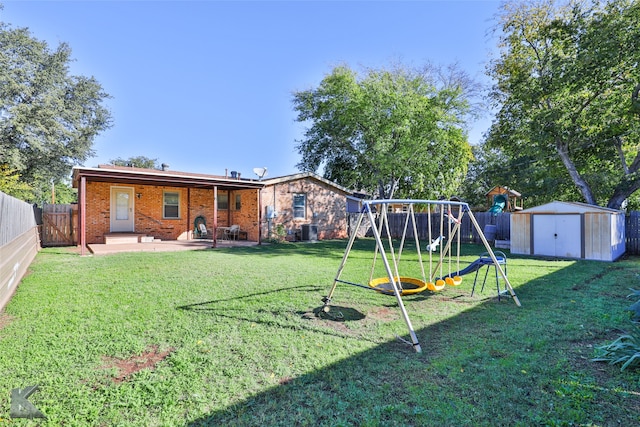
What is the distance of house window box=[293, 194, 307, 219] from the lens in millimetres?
16078

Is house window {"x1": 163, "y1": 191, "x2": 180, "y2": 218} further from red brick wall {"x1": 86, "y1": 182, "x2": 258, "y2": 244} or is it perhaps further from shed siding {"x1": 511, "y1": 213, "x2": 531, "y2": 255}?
shed siding {"x1": 511, "y1": 213, "x2": 531, "y2": 255}

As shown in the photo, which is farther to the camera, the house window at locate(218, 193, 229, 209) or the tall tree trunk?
the house window at locate(218, 193, 229, 209)

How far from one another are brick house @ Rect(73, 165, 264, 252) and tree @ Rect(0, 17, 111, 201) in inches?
353

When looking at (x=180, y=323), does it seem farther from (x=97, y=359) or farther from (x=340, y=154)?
(x=340, y=154)

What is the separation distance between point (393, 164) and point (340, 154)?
592 cm

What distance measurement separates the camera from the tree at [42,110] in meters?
18.2

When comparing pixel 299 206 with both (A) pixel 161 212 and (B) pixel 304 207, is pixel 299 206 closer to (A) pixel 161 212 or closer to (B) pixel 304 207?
(B) pixel 304 207

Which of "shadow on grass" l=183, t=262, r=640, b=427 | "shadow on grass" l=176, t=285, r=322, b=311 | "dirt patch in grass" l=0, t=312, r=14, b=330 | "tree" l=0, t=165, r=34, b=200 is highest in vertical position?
"tree" l=0, t=165, r=34, b=200

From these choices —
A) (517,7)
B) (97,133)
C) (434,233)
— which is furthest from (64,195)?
(517,7)

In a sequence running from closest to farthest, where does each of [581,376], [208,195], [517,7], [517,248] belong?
1. [581,376]
2. [517,248]
3. [517,7]
4. [208,195]

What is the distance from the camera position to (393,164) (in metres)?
16.5

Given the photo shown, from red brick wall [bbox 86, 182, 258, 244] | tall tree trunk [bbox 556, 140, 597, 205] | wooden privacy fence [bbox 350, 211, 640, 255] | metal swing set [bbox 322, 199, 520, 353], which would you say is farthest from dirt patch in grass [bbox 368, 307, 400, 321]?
tall tree trunk [bbox 556, 140, 597, 205]

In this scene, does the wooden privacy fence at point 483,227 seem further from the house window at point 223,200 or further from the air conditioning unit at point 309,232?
the house window at point 223,200

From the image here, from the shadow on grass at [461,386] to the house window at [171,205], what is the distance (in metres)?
13.4
